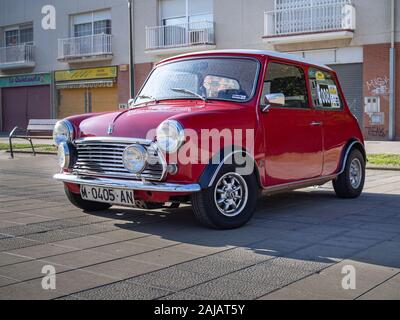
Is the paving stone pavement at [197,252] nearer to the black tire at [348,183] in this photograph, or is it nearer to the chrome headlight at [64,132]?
the black tire at [348,183]

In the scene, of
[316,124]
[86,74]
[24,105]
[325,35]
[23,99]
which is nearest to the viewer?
[316,124]

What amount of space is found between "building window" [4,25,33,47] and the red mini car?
28182 mm

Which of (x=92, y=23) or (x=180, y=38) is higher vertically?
(x=92, y=23)

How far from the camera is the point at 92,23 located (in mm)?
29609

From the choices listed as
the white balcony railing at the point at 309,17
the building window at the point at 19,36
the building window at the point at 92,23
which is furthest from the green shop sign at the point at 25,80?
the white balcony railing at the point at 309,17

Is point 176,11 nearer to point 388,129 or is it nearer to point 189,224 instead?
point 388,129

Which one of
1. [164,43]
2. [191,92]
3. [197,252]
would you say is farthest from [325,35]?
[197,252]

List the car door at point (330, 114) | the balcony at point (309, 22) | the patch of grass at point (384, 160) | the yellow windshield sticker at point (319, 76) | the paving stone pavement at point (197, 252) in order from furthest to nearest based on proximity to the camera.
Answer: the balcony at point (309, 22), the patch of grass at point (384, 160), the yellow windshield sticker at point (319, 76), the car door at point (330, 114), the paving stone pavement at point (197, 252)

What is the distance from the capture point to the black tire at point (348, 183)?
25.8ft

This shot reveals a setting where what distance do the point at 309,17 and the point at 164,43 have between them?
759cm

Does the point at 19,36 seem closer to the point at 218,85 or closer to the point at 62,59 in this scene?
the point at 62,59

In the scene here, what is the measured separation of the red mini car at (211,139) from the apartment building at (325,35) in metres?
13.4

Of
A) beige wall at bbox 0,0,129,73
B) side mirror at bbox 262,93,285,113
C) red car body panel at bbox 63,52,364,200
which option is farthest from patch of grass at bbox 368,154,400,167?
beige wall at bbox 0,0,129,73
